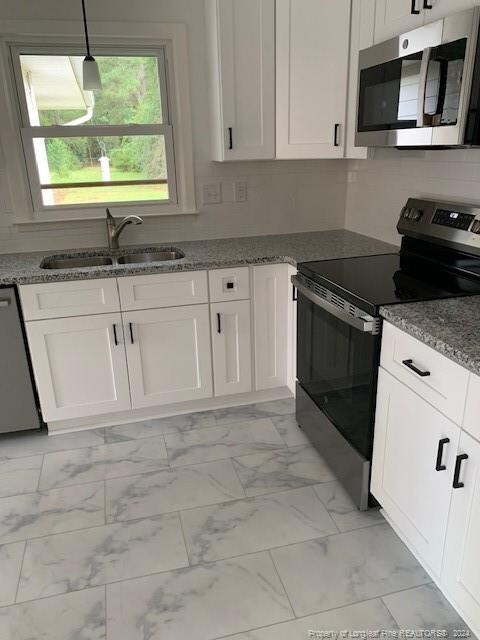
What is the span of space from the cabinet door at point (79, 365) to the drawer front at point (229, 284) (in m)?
0.51

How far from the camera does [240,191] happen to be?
303cm

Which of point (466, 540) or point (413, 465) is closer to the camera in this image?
point (466, 540)

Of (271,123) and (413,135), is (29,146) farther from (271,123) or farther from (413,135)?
(413,135)

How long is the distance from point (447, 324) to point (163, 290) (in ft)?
4.69

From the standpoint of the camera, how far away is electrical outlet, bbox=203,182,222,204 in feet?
9.77

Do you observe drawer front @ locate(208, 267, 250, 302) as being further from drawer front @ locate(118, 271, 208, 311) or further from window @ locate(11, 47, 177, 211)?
window @ locate(11, 47, 177, 211)

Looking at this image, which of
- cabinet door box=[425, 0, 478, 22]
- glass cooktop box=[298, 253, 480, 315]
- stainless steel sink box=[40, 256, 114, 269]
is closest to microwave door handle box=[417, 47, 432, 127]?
cabinet door box=[425, 0, 478, 22]

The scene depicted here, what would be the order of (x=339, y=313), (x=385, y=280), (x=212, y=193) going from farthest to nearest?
1. (x=212, y=193)
2. (x=385, y=280)
3. (x=339, y=313)

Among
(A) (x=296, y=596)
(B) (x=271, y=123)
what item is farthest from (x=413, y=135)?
(A) (x=296, y=596)

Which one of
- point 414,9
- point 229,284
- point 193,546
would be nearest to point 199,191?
point 229,284

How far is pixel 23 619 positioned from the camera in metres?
1.56

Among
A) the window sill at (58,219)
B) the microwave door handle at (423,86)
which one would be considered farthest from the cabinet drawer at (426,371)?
the window sill at (58,219)

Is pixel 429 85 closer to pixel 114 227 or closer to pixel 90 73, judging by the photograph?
pixel 90 73

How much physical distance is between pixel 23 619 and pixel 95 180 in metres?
2.21
